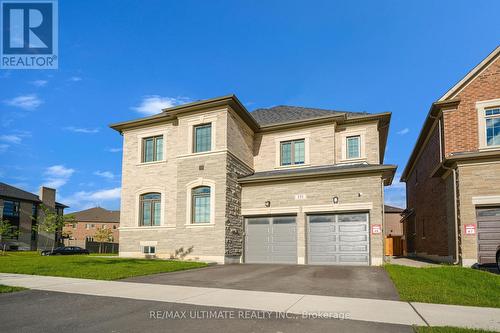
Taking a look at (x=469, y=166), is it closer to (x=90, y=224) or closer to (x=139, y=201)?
(x=139, y=201)

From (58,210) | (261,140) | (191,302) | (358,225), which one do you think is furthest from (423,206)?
(58,210)

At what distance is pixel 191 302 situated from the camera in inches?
302

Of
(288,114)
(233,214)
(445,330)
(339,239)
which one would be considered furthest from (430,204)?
(445,330)

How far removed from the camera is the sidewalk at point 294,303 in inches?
251

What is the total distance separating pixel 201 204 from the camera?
63.7ft

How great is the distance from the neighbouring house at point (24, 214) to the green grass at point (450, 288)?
52.0 metres

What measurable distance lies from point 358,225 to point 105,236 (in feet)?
181

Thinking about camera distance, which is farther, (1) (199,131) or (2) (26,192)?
(2) (26,192)

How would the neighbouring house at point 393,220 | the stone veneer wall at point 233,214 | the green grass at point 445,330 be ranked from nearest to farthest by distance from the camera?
1. the green grass at point 445,330
2. the stone veneer wall at point 233,214
3. the neighbouring house at point 393,220

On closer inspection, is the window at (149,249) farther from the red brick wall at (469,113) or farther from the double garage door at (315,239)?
the red brick wall at (469,113)

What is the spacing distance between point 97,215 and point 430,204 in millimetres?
71602

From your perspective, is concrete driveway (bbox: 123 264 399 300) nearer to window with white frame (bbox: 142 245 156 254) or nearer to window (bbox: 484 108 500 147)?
window (bbox: 484 108 500 147)

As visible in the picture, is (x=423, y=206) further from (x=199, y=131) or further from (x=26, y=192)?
(x=26, y=192)

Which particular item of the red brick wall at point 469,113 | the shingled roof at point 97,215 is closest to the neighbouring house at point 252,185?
the red brick wall at point 469,113
